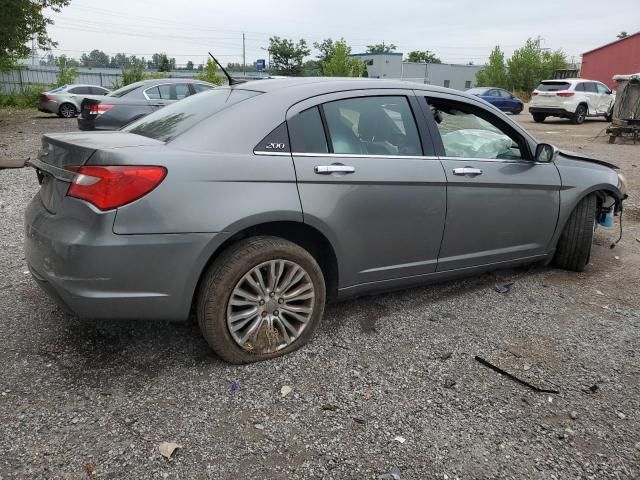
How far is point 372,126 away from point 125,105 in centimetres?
809

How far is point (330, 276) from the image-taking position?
3291 mm

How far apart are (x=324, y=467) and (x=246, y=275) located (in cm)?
107

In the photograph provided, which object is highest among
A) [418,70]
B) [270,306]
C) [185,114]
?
[418,70]

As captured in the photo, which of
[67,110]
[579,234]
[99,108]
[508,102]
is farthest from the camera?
[508,102]

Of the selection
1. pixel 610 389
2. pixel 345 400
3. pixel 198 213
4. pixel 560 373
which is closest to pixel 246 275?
pixel 198 213

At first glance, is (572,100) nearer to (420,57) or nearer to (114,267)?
(114,267)

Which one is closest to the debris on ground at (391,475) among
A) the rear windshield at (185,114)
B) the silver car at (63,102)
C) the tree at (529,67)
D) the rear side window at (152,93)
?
Answer: the rear windshield at (185,114)

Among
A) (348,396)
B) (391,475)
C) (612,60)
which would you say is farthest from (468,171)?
(612,60)

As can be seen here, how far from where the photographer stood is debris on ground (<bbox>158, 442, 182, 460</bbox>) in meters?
2.27

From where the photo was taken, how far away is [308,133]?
3.05 m

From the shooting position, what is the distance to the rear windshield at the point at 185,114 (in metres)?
3.03

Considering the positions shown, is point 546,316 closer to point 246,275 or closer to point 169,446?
point 246,275

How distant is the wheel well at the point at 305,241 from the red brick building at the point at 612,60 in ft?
128

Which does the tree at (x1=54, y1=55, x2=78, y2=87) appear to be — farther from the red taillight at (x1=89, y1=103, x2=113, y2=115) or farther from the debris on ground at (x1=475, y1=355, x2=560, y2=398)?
the debris on ground at (x1=475, y1=355, x2=560, y2=398)
